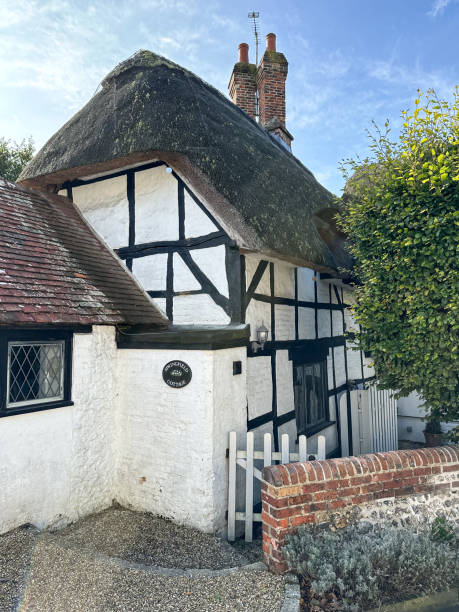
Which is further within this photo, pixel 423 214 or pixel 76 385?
pixel 76 385

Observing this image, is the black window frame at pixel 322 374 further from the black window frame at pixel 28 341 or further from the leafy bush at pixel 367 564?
the black window frame at pixel 28 341

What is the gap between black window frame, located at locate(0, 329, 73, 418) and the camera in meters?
4.01

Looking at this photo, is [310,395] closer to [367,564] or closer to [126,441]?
[126,441]

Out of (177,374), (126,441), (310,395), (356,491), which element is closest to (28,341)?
(177,374)

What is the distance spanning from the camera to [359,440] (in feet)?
27.4

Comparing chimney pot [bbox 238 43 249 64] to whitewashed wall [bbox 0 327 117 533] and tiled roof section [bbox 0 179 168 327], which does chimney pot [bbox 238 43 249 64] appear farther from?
whitewashed wall [bbox 0 327 117 533]

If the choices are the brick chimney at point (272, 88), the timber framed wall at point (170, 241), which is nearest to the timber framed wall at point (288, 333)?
the timber framed wall at point (170, 241)

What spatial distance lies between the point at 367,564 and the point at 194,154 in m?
4.88

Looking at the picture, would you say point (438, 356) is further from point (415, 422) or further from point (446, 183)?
point (415, 422)

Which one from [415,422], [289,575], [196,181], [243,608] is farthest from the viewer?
[415,422]

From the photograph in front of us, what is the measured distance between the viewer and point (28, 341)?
168 inches

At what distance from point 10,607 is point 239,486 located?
8.80ft

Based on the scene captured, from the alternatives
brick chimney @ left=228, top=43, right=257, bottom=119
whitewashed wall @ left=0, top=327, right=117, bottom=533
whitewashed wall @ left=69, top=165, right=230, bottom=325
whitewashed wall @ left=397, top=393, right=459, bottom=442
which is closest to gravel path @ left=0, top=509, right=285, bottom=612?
whitewashed wall @ left=0, top=327, right=117, bottom=533

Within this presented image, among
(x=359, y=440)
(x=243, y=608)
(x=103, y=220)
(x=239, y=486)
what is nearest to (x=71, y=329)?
(x=103, y=220)
